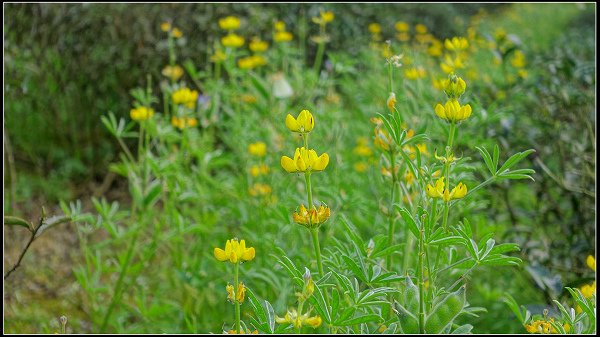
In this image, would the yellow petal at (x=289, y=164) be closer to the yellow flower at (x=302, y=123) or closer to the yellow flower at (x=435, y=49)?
the yellow flower at (x=302, y=123)

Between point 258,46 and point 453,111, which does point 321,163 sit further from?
point 258,46

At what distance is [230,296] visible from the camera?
0.77 meters

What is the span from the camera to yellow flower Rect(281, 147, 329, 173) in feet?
2.47

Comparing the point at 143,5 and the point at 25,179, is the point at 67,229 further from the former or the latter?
the point at 143,5

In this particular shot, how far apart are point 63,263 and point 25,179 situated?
2.15ft

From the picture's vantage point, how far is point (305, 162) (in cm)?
75

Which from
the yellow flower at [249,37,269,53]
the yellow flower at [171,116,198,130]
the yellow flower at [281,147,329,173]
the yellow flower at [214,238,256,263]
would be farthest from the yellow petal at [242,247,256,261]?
the yellow flower at [249,37,269,53]

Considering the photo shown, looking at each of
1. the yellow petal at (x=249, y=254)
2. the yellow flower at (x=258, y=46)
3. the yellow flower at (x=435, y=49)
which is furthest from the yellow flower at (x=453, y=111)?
the yellow flower at (x=435, y=49)

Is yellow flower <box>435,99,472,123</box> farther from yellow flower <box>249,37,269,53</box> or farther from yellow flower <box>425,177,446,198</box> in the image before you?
yellow flower <box>249,37,269,53</box>

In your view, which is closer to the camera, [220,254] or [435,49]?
[220,254]

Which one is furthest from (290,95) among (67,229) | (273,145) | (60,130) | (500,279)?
(60,130)

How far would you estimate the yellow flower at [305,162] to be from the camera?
2.47 ft

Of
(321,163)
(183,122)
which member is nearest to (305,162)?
(321,163)

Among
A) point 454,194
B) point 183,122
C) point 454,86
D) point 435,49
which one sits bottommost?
point 183,122
